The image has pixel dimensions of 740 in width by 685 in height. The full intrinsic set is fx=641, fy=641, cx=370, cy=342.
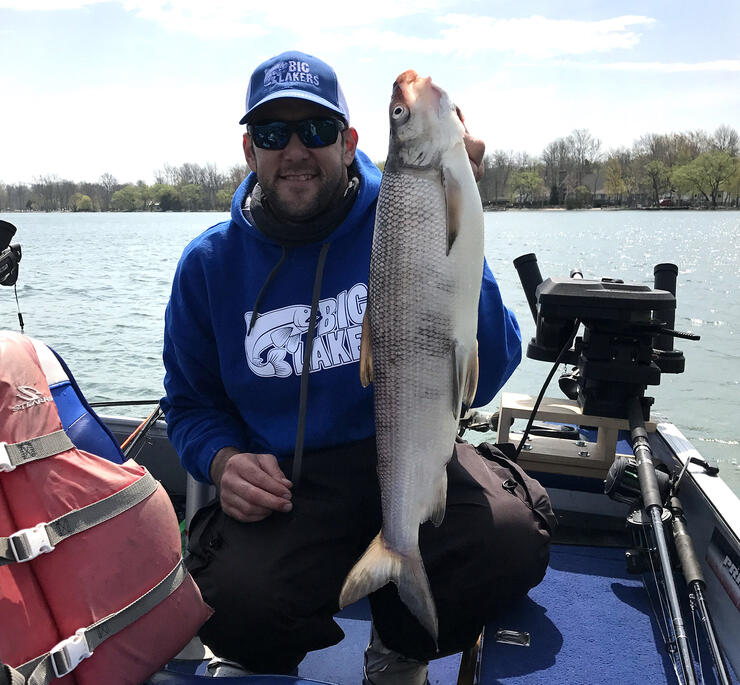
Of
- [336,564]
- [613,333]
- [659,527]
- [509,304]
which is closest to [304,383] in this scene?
[336,564]

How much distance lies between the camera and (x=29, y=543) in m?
1.60

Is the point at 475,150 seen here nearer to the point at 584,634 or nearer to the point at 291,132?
the point at 291,132

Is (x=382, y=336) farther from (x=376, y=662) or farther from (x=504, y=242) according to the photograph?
(x=504, y=242)

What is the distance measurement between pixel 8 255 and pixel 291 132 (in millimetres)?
1767

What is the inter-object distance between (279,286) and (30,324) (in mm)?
16170

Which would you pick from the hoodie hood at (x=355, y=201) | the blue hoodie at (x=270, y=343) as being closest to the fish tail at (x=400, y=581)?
the blue hoodie at (x=270, y=343)

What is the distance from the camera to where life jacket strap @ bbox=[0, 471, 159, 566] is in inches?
62.9

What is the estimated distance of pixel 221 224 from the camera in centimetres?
271

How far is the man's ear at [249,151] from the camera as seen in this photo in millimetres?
2546


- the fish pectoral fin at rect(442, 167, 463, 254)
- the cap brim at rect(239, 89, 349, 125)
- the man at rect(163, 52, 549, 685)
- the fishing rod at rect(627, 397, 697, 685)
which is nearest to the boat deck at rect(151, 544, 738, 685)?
the fishing rod at rect(627, 397, 697, 685)

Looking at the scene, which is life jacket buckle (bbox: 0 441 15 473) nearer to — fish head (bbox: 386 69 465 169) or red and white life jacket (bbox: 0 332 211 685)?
red and white life jacket (bbox: 0 332 211 685)

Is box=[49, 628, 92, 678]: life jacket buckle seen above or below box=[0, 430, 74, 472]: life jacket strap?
below

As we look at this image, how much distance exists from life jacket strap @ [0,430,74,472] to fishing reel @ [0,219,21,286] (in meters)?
1.64

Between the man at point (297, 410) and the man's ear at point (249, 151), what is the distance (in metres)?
0.01
